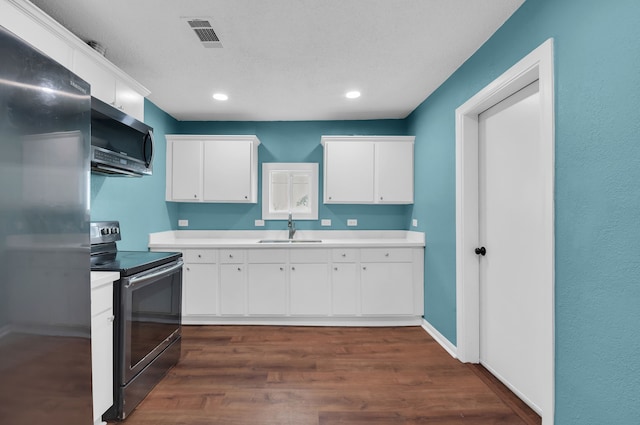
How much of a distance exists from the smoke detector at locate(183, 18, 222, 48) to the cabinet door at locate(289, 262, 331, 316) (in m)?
2.22

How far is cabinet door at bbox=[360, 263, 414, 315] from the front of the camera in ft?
11.3

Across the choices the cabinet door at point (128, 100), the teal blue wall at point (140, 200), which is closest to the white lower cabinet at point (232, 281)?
the teal blue wall at point (140, 200)

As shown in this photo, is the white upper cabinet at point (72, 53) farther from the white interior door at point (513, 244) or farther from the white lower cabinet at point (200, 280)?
the white interior door at point (513, 244)

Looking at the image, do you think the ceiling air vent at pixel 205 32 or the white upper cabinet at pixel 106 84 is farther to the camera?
the ceiling air vent at pixel 205 32

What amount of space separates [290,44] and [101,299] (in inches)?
80.9

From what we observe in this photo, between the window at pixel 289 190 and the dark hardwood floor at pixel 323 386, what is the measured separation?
158 centimetres

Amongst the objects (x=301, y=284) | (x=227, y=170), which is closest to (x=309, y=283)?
(x=301, y=284)

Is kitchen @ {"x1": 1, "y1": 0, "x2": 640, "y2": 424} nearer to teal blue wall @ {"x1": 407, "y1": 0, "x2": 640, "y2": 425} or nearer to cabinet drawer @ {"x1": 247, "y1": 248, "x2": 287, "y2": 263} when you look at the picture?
teal blue wall @ {"x1": 407, "y1": 0, "x2": 640, "y2": 425}

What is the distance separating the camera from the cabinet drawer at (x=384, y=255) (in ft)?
11.4

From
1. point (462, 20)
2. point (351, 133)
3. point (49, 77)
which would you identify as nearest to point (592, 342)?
point (462, 20)

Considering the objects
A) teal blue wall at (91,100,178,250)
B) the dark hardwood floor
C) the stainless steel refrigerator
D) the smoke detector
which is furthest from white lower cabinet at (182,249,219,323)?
the stainless steel refrigerator

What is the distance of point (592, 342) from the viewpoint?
139 cm

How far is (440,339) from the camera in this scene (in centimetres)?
301

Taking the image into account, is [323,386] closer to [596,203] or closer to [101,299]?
[101,299]
